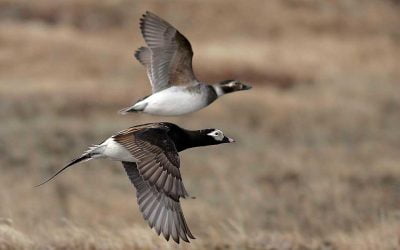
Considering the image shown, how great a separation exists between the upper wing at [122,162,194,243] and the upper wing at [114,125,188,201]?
0.11 metres

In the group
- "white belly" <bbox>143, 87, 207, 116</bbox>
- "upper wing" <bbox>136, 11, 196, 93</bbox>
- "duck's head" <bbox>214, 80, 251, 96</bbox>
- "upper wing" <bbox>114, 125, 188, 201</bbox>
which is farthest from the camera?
"upper wing" <bbox>136, 11, 196, 93</bbox>

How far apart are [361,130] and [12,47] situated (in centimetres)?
949

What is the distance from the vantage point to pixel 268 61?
26344 mm

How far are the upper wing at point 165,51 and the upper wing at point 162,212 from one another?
112cm

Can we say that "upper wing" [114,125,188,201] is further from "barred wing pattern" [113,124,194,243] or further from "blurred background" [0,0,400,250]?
"blurred background" [0,0,400,250]

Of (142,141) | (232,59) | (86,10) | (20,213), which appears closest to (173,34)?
(142,141)

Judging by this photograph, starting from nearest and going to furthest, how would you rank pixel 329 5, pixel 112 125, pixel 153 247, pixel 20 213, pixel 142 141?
pixel 142 141 < pixel 153 247 < pixel 20 213 < pixel 112 125 < pixel 329 5

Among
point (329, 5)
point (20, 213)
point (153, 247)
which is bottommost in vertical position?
point (329, 5)

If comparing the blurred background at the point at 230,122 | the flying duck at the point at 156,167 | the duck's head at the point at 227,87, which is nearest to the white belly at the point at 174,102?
the flying duck at the point at 156,167

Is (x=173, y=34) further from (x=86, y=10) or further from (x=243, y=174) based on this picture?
(x=86, y=10)

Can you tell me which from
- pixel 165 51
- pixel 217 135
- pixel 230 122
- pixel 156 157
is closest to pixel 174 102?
pixel 217 135

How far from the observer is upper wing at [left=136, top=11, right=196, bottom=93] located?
7277mm

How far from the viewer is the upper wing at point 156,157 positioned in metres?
5.95

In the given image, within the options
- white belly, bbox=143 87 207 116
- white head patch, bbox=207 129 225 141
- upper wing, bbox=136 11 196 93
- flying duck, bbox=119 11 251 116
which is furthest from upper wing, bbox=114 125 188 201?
upper wing, bbox=136 11 196 93
